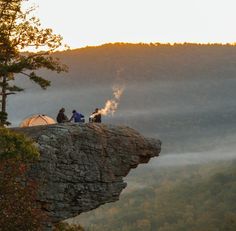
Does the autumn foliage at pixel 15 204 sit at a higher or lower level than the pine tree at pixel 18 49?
lower

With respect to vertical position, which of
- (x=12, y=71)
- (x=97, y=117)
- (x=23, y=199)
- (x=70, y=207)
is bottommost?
(x=70, y=207)

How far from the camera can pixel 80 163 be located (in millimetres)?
43281

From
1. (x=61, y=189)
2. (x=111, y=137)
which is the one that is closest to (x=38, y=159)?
(x=61, y=189)

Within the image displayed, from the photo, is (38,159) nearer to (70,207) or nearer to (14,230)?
(70,207)

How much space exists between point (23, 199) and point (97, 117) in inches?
750

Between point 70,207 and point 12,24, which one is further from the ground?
point 12,24

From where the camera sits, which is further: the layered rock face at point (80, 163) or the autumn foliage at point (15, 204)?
the layered rock face at point (80, 163)

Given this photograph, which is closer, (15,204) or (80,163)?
(15,204)

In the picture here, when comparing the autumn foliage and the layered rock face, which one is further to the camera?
the layered rock face

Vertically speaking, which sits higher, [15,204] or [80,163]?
[80,163]

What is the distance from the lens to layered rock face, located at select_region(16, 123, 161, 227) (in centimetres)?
4144

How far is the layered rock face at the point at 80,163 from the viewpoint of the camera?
41438 millimetres

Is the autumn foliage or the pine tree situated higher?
the pine tree

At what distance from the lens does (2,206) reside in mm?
29812
